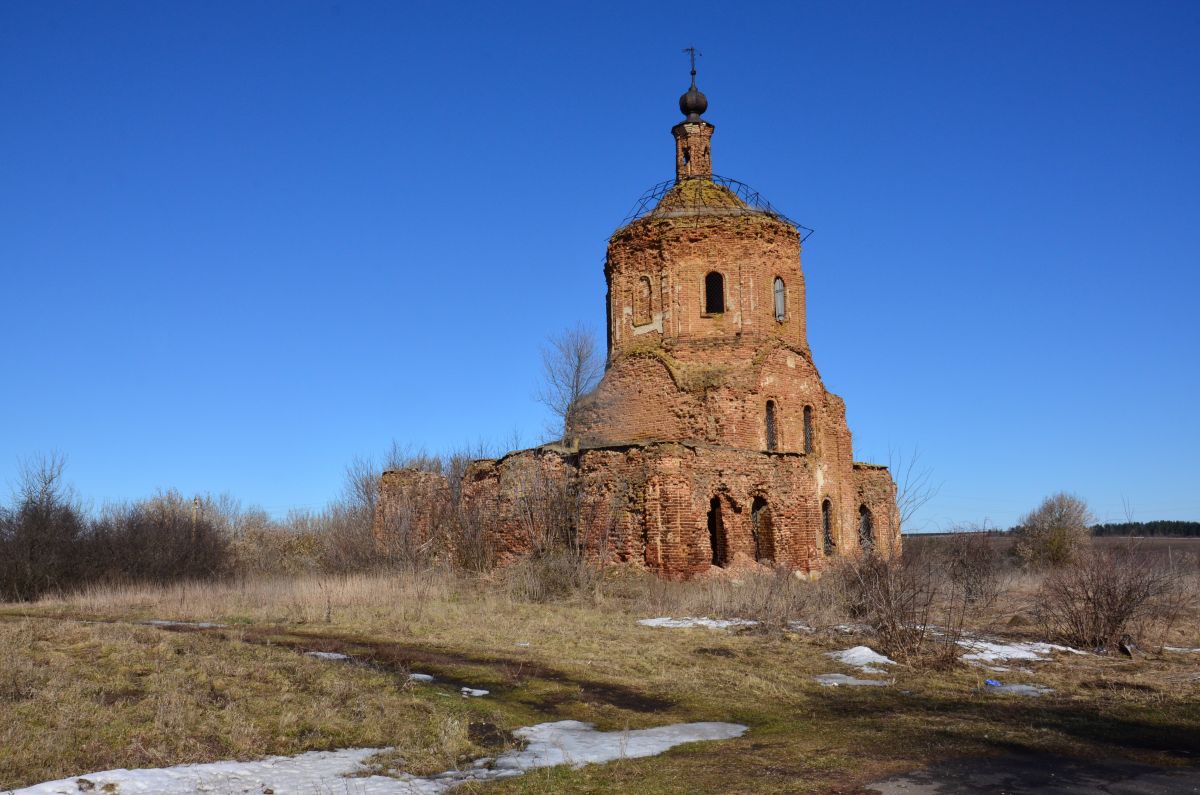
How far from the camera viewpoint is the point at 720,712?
28.0ft

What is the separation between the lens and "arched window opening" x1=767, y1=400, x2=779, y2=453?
23.9 metres

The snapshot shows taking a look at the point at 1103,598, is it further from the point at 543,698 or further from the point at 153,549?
the point at 153,549

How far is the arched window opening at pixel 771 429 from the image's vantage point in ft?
78.3

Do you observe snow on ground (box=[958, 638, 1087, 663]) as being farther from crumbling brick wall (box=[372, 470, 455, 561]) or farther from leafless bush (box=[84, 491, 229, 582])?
leafless bush (box=[84, 491, 229, 582])

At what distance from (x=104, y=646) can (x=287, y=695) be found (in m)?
3.24

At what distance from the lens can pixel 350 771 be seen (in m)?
6.46

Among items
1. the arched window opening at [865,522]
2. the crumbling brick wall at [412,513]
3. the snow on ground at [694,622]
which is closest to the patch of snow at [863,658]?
the snow on ground at [694,622]

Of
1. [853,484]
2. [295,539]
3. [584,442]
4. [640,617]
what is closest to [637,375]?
[584,442]

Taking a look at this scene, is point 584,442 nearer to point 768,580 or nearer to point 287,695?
point 768,580

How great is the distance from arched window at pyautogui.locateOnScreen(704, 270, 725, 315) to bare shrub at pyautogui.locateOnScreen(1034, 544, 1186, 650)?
42.2 ft

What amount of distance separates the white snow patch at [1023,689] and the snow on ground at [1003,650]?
1.32m

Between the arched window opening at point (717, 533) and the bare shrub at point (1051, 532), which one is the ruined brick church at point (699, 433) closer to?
the arched window opening at point (717, 533)

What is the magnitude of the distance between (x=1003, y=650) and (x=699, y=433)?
1220 centimetres

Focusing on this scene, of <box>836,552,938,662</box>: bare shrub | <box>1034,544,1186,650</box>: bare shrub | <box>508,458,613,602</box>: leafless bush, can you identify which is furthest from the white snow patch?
<box>508,458,613,602</box>: leafless bush
